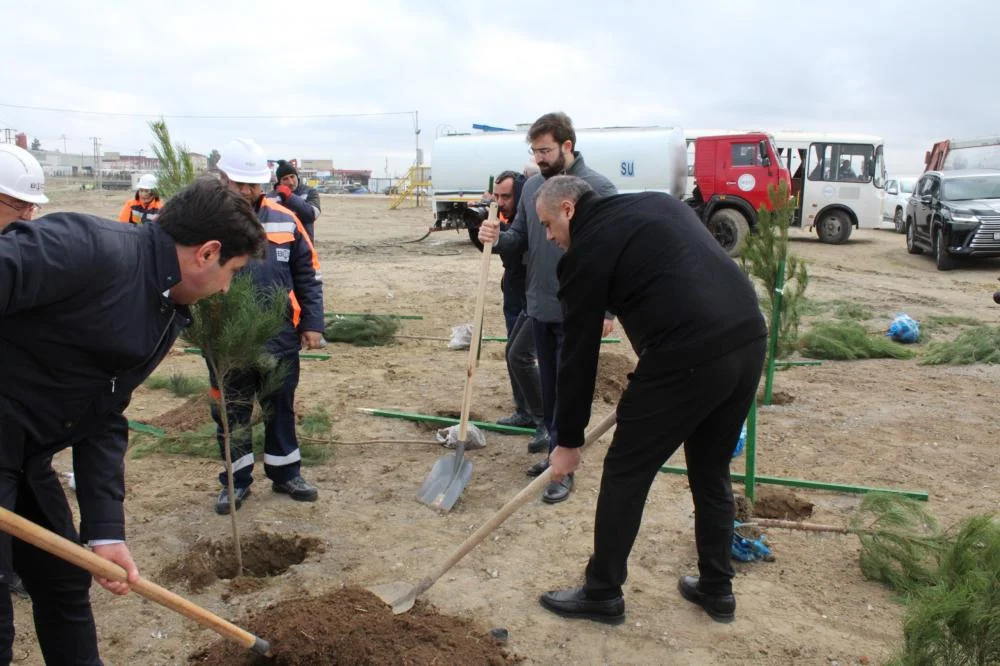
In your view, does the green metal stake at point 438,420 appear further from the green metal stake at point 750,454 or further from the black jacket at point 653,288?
the black jacket at point 653,288

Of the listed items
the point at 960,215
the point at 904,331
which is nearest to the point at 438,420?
the point at 904,331

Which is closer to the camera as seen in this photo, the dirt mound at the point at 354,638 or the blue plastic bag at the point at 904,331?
the dirt mound at the point at 354,638

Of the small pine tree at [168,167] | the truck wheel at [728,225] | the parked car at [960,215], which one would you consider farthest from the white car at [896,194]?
the small pine tree at [168,167]

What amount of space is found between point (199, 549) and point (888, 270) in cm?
1551

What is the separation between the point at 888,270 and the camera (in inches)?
628

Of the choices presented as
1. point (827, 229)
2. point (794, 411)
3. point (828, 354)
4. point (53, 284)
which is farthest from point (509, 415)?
point (827, 229)

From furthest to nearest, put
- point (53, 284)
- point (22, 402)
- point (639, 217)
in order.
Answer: point (639, 217)
point (22, 402)
point (53, 284)

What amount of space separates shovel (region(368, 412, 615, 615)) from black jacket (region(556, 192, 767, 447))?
33cm

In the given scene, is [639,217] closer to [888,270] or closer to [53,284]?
[53,284]

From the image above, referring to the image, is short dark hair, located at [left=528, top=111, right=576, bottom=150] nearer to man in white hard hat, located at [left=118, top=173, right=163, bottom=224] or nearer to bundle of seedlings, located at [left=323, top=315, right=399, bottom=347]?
man in white hard hat, located at [left=118, top=173, right=163, bottom=224]

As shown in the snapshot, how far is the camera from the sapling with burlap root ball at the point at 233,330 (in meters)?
3.47

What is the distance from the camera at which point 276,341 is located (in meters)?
4.12

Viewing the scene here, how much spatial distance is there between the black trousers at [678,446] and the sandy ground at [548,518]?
268 millimetres

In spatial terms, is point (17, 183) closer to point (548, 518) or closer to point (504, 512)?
point (504, 512)
